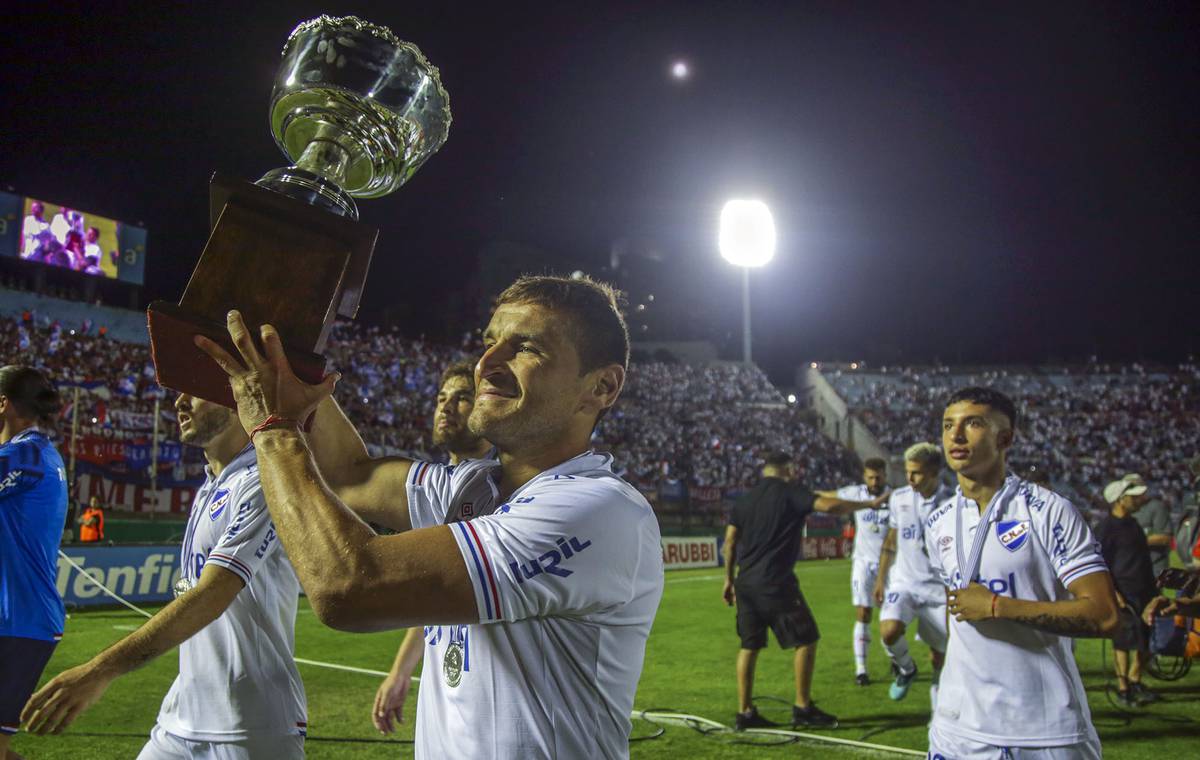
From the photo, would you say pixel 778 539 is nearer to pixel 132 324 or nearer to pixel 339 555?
pixel 339 555

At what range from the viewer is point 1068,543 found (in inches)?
150

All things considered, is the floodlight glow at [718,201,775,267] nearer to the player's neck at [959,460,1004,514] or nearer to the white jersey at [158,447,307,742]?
the player's neck at [959,460,1004,514]

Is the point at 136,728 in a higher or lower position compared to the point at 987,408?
lower

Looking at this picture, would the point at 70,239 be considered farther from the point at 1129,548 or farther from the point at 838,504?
Answer: the point at 1129,548

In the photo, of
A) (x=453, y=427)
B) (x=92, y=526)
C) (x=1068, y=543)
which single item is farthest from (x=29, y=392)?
(x=92, y=526)

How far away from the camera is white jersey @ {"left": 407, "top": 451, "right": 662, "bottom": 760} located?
1.83m

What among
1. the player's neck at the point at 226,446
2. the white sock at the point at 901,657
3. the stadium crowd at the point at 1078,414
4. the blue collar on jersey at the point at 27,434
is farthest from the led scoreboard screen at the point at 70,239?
the stadium crowd at the point at 1078,414

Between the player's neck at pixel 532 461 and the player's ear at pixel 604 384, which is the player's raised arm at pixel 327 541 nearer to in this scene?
the player's neck at pixel 532 461

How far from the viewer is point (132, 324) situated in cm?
3491

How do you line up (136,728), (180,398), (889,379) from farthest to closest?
(889,379) < (136,728) < (180,398)

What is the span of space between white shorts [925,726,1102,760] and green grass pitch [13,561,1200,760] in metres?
3.14

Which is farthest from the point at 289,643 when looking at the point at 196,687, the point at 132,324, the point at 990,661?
the point at 132,324

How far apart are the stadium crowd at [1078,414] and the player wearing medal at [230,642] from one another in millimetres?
40680

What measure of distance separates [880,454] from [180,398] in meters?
47.0
